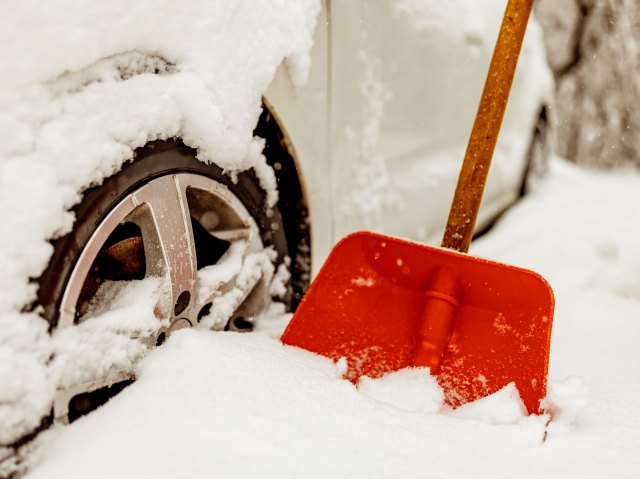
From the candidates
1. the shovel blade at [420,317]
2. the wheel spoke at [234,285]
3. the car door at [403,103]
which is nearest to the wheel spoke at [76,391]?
the wheel spoke at [234,285]

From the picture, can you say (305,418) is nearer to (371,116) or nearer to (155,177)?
(155,177)

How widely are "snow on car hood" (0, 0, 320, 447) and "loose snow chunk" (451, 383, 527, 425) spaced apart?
84 cm

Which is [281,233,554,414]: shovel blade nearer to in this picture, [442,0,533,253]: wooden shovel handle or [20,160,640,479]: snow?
[20,160,640,479]: snow

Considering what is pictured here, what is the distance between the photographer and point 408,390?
137 centimetres

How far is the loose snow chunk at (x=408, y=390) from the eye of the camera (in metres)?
1.33

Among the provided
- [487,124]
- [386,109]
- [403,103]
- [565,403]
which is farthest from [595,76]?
[565,403]

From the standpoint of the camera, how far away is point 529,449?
1.16 m

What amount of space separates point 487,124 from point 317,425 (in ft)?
3.20

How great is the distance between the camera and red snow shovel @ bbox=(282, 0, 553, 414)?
139 centimetres

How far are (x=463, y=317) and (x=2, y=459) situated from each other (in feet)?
3.49

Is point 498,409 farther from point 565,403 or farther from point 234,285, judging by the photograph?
point 234,285

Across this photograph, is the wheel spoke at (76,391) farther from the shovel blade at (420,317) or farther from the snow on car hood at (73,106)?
the shovel blade at (420,317)

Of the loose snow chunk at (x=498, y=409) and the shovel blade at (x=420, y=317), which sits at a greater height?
the shovel blade at (x=420, y=317)

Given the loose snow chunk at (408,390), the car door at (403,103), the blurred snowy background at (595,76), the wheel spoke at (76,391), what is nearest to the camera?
the wheel spoke at (76,391)
